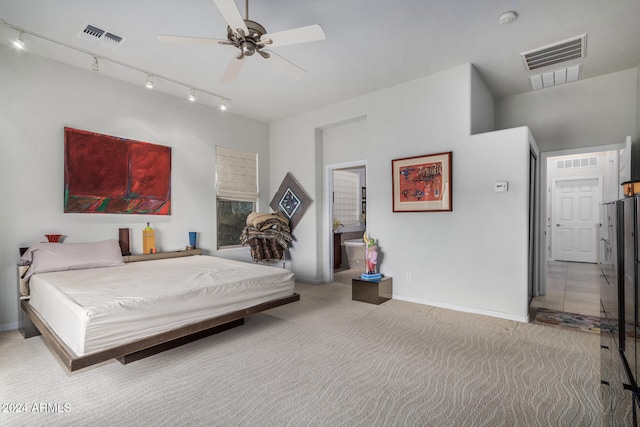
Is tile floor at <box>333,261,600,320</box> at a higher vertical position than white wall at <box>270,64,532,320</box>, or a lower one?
lower

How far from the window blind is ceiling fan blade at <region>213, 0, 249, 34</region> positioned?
3224 mm

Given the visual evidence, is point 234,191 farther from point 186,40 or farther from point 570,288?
point 570,288

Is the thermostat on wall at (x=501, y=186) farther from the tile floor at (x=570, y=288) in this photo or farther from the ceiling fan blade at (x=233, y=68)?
the ceiling fan blade at (x=233, y=68)

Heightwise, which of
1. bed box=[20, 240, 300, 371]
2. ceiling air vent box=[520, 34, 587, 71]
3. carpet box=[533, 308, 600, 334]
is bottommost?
carpet box=[533, 308, 600, 334]

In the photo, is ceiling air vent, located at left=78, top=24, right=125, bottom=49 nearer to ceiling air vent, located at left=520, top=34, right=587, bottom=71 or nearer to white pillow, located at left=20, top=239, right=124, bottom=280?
white pillow, located at left=20, top=239, right=124, bottom=280

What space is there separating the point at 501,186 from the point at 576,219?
5740mm

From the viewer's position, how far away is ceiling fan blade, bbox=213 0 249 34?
204 centimetres

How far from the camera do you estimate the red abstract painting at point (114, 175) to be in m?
3.74

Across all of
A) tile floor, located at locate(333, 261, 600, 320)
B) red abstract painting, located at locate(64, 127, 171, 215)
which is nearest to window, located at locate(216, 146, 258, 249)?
red abstract painting, located at locate(64, 127, 171, 215)

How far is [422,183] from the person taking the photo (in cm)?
416

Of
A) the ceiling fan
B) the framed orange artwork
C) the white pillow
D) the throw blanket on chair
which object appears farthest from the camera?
the throw blanket on chair

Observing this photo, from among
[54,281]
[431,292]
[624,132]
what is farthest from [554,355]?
[54,281]

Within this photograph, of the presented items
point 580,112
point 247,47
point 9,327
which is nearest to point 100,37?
point 247,47

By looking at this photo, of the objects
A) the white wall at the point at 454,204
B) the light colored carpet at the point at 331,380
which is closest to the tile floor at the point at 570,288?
the white wall at the point at 454,204
